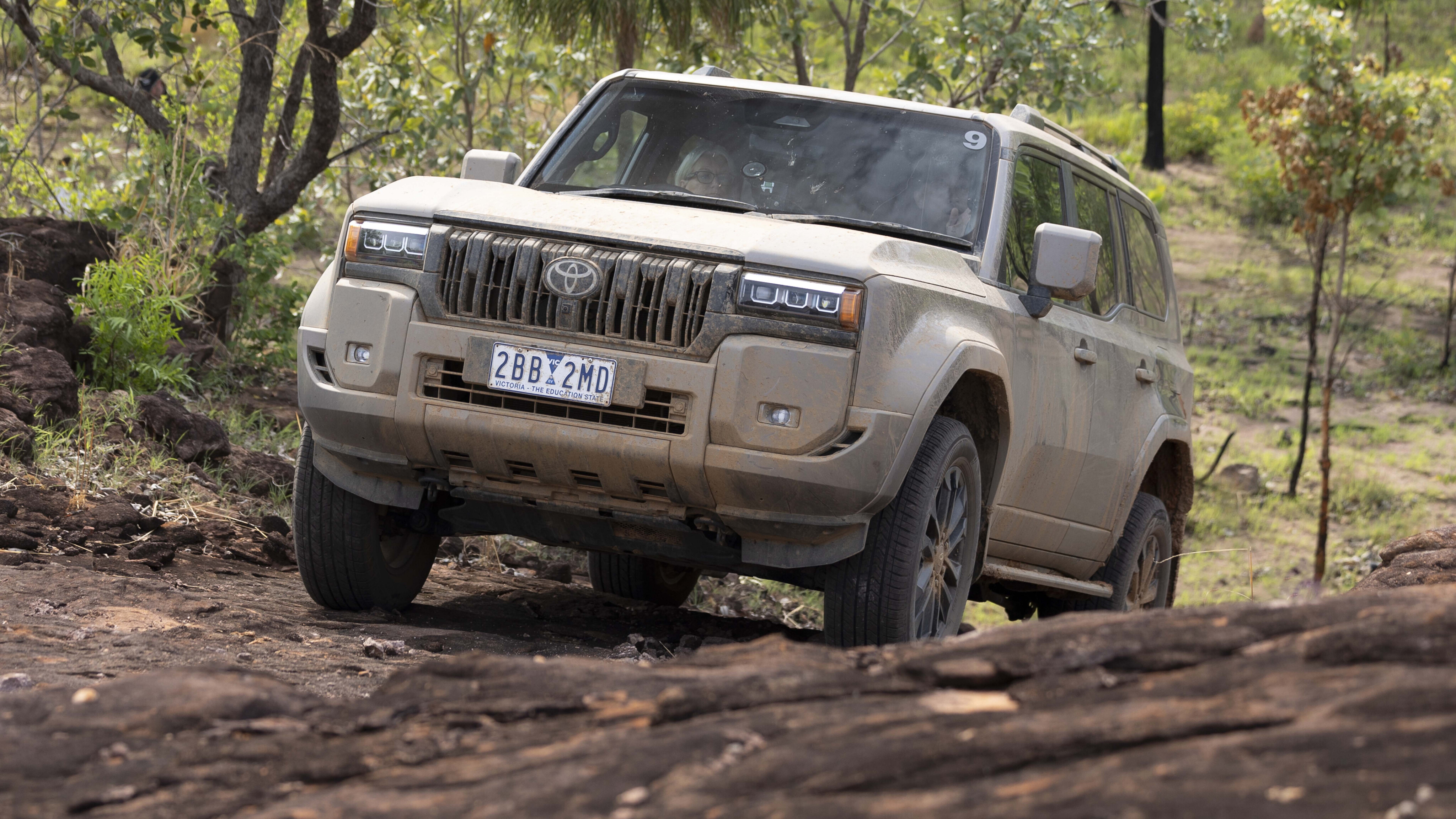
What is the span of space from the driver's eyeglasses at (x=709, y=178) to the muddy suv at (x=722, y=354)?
0.01 m

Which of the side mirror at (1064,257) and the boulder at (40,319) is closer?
the side mirror at (1064,257)

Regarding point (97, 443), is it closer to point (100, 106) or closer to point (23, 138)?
point (23, 138)

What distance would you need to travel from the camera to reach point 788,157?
516cm

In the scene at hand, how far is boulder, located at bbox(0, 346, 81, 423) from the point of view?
6520mm

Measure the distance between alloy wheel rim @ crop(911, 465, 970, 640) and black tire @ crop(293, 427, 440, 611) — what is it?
5.64ft

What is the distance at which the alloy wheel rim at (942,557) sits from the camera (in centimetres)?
451

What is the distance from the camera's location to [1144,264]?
6.95 metres

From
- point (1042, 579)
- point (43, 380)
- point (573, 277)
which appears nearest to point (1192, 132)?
point (1042, 579)

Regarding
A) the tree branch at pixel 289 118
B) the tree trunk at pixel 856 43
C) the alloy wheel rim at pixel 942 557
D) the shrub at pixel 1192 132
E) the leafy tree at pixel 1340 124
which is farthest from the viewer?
the shrub at pixel 1192 132

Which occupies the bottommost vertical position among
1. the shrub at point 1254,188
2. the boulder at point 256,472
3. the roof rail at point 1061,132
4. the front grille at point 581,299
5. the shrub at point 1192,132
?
the boulder at point 256,472

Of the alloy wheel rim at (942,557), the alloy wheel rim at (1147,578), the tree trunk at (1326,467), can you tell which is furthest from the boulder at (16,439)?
the tree trunk at (1326,467)

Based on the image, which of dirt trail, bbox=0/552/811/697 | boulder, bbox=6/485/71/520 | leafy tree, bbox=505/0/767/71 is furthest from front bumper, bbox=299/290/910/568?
leafy tree, bbox=505/0/767/71

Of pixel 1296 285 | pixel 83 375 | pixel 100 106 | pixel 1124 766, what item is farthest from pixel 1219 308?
pixel 1124 766

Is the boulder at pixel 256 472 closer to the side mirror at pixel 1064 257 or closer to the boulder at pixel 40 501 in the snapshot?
the boulder at pixel 40 501
